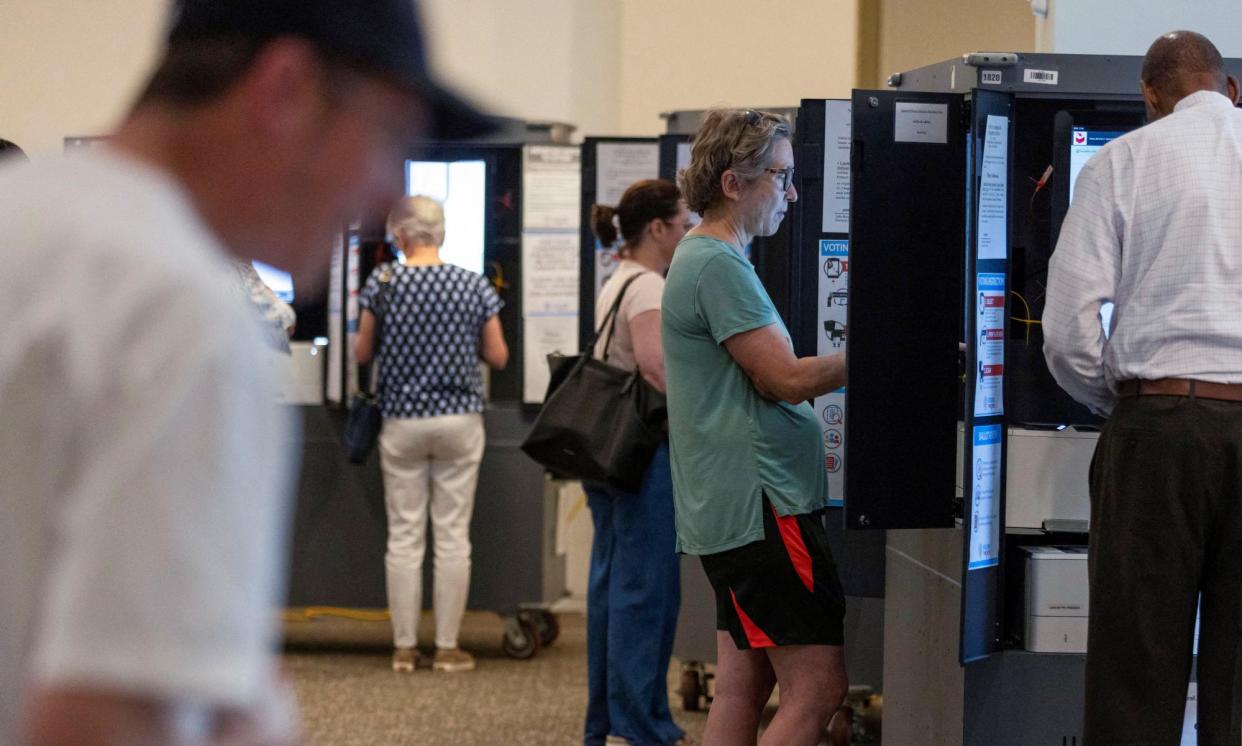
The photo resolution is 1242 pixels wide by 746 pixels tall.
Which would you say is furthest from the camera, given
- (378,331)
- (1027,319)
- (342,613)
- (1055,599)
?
(342,613)

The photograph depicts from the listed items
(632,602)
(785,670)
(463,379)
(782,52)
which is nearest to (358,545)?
(463,379)

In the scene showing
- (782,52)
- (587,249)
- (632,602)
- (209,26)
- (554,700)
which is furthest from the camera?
(782,52)

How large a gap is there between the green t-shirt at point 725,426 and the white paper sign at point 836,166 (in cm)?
78

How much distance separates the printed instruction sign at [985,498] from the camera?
9.20 feet

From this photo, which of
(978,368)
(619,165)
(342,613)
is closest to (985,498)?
(978,368)

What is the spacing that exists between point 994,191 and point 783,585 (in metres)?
0.85

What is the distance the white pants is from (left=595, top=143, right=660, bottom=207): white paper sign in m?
0.96

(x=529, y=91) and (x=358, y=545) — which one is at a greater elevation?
(x=529, y=91)

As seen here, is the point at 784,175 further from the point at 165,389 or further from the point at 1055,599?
the point at 165,389

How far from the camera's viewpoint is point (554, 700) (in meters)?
5.12

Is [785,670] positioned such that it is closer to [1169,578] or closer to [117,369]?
[1169,578]

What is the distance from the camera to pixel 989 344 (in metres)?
2.83

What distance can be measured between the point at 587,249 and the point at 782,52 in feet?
6.17

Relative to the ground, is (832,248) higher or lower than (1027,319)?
higher
